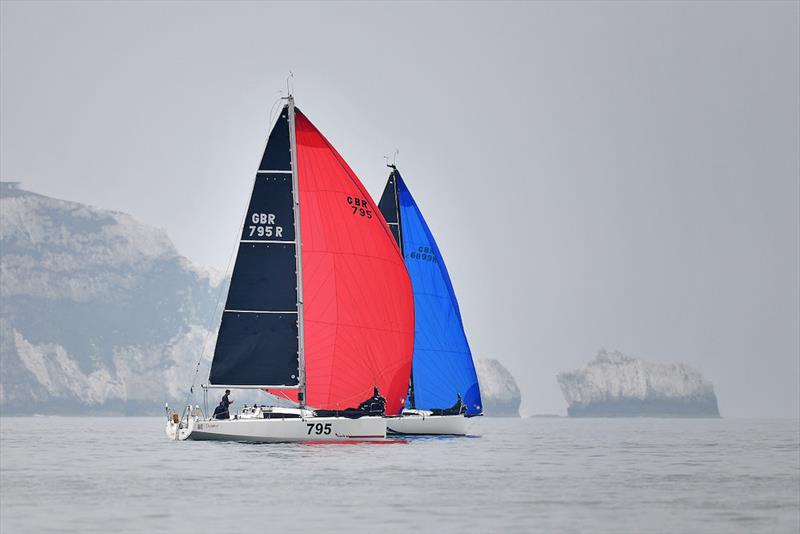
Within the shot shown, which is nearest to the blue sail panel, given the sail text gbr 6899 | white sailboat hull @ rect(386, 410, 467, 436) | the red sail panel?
white sailboat hull @ rect(386, 410, 467, 436)

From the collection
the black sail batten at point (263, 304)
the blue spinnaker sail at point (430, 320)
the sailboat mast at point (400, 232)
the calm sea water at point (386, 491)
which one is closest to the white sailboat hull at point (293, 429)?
the calm sea water at point (386, 491)

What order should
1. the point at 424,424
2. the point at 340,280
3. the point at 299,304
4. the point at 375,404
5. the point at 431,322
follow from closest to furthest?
the point at 375,404 < the point at 299,304 < the point at 340,280 < the point at 424,424 < the point at 431,322

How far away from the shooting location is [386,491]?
4094cm

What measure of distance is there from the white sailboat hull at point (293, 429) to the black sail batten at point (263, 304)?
7.51 feet

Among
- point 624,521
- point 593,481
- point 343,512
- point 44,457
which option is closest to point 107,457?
point 44,457

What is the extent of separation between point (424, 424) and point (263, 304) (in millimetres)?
12442

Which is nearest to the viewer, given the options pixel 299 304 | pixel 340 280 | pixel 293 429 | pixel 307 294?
pixel 293 429

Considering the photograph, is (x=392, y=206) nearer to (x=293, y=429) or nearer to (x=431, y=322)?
(x=431, y=322)

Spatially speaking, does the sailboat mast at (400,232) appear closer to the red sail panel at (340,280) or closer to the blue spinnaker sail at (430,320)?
the blue spinnaker sail at (430,320)

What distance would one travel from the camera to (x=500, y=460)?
58.6 meters

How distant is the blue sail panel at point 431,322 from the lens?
240ft

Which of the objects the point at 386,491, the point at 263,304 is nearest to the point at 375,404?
the point at 263,304

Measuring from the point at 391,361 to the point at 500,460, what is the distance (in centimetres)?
811

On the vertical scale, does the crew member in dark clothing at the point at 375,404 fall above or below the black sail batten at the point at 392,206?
below
